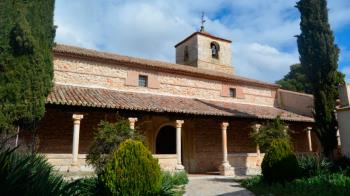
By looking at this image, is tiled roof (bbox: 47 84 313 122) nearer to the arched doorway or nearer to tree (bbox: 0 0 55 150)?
tree (bbox: 0 0 55 150)

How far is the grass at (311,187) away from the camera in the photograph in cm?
830

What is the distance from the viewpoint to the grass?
8.30 m

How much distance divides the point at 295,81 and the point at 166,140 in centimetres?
2529

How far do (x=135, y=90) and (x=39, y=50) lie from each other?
19.3 feet

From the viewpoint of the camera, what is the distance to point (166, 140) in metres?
17.1

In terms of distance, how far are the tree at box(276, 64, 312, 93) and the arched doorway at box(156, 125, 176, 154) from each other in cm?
2263

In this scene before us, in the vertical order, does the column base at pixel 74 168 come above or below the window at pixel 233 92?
below

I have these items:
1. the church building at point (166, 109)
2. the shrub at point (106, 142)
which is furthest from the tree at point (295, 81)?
the shrub at point (106, 142)

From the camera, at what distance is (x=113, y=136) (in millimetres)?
9367

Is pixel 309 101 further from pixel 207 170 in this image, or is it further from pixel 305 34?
pixel 207 170

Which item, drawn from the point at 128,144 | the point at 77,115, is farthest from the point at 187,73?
the point at 128,144

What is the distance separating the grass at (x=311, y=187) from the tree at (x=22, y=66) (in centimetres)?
786

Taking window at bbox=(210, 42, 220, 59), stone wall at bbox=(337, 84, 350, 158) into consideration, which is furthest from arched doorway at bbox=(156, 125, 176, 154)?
window at bbox=(210, 42, 220, 59)

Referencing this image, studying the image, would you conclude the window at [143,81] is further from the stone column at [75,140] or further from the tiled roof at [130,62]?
the stone column at [75,140]
